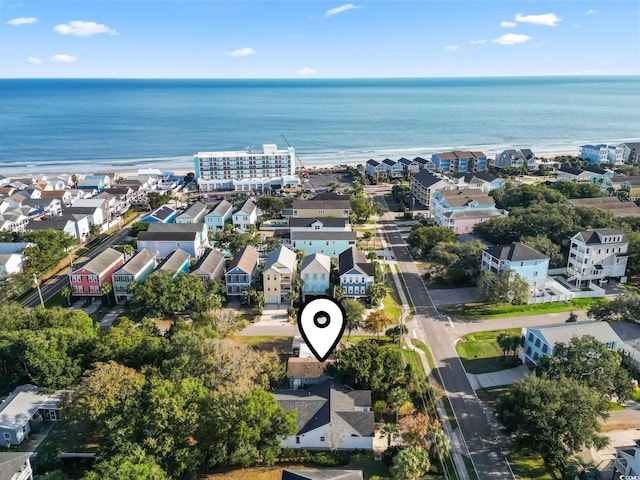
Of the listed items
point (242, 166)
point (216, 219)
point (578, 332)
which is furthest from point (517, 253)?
point (242, 166)

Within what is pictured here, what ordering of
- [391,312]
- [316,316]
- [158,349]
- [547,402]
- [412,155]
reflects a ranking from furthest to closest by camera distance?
[412,155] < [391,312] < [158,349] < [547,402] < [316,316]

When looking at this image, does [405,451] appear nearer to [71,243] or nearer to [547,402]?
[547,402]

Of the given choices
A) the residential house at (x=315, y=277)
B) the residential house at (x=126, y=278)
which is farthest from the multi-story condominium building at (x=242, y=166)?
the residential house at (x=315, y=277)

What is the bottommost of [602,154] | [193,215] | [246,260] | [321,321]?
[246,260]

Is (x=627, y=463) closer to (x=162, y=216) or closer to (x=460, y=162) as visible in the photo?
(x=162, y=216)

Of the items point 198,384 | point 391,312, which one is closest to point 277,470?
point 198,384

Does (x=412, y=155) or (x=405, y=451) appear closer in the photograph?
(x=405, y=451)
